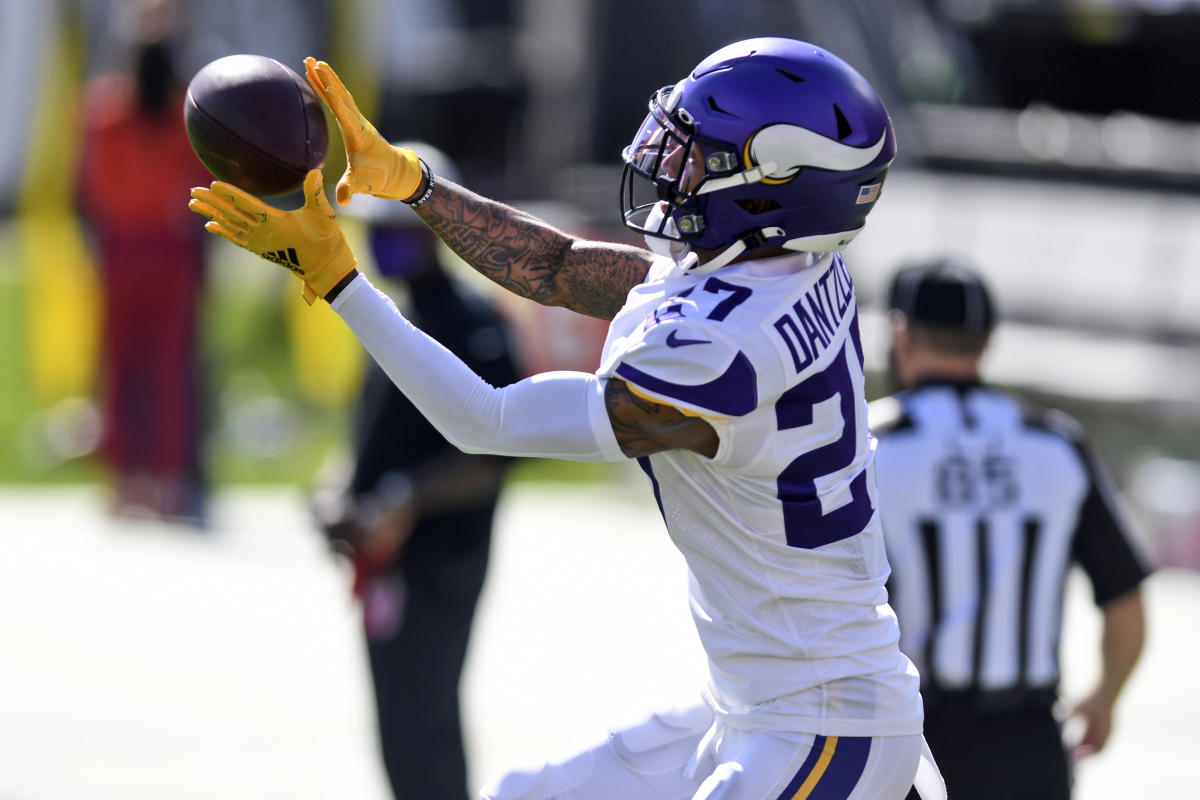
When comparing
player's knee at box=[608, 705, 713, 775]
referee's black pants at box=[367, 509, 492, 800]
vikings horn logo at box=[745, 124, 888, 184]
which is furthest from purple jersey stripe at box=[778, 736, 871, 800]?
referee's black pants at box=[367, 509, 492, 800]

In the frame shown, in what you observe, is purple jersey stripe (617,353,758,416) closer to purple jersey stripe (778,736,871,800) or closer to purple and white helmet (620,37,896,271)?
purple and white helmet (620,37,896,271)

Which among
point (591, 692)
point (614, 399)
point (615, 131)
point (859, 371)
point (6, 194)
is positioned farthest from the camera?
point (6, 194)

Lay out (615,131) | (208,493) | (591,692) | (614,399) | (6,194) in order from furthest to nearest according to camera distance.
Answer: (6,194) < (615,131) < (208,493) < (591,692) < (614,399)

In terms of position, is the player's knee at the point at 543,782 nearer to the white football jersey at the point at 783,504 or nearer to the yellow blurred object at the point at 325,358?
the white football jersey at the point at 783,504

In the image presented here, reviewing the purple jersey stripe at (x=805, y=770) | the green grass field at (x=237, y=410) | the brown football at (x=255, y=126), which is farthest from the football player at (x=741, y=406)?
the green grass field at (x=237, y=410)

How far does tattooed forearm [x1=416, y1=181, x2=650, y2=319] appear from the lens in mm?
3568

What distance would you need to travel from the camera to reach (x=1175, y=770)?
21.9 ft

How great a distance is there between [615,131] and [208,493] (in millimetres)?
6599

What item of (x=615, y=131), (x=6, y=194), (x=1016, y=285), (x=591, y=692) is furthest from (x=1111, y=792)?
(x=6, y=194)

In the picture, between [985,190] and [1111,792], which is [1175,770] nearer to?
[1111,792]

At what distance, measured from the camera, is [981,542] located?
414cm

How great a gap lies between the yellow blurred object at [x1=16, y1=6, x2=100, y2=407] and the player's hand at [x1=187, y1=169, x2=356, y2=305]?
9085 millimetres

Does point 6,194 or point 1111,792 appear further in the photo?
point 6,194

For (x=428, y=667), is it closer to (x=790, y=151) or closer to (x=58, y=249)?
(x=790, y=151)
